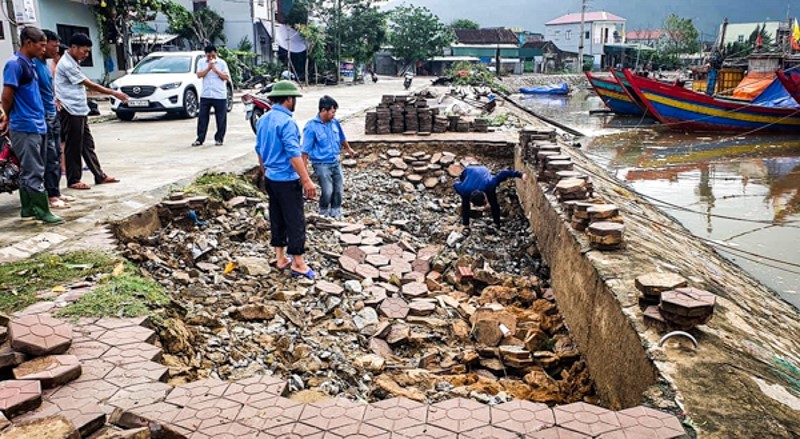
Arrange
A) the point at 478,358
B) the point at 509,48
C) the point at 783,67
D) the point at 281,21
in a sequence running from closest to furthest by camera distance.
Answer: the point at 478,358 < the point at 783,67 < the point at 281,21 < the point at 509,48

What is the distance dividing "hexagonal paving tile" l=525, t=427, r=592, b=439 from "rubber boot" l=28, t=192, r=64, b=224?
4381mm

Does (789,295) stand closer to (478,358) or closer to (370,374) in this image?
(478,358)

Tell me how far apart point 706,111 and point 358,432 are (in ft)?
69.0

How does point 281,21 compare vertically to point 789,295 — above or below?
above

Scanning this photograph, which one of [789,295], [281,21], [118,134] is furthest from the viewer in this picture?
[281,21]

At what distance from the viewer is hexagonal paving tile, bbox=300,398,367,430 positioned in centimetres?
240

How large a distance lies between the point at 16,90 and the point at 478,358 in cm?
415

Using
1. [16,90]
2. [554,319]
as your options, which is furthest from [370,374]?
[16,90]

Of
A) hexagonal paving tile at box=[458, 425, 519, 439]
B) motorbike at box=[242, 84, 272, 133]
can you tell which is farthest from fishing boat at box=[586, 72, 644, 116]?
hexagonal paving tile at box=[458, 425, 519, 439]

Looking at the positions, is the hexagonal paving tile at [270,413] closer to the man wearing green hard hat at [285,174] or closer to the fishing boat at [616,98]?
the man wearing green hard hat at [285,174]

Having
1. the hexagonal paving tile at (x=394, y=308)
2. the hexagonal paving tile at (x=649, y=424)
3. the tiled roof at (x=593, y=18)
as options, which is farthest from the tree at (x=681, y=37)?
the hexagonal paving tile at (x=649, y=424)

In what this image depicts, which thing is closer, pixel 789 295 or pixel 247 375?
pixel 247 375

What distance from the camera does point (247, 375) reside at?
324 cm

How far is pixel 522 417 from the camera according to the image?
243 cm
